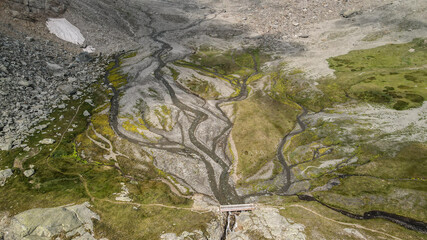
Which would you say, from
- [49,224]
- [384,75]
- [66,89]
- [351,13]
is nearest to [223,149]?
[49,224]

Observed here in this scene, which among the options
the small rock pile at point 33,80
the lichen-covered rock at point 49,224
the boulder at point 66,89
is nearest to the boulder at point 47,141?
the small rock pile at point 33,80

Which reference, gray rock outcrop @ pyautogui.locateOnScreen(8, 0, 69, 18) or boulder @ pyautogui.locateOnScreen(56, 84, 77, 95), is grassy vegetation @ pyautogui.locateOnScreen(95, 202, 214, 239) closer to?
boulder @ pyautogui.locateOnScreen(56, 84, 77, 95)

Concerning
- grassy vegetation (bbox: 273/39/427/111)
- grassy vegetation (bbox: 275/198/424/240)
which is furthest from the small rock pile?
grassy vegetation (bbox: 273/39/427/111)

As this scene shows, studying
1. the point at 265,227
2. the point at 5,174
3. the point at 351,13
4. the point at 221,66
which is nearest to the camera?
the point at 265,227

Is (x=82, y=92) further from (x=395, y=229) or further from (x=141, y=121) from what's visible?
(x=395, y=229)

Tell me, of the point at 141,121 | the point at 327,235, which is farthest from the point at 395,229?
the point at 141,121

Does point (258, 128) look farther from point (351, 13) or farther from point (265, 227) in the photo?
point (351, 13)

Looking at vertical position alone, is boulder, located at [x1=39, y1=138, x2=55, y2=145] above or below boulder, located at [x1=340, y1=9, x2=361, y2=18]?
below
